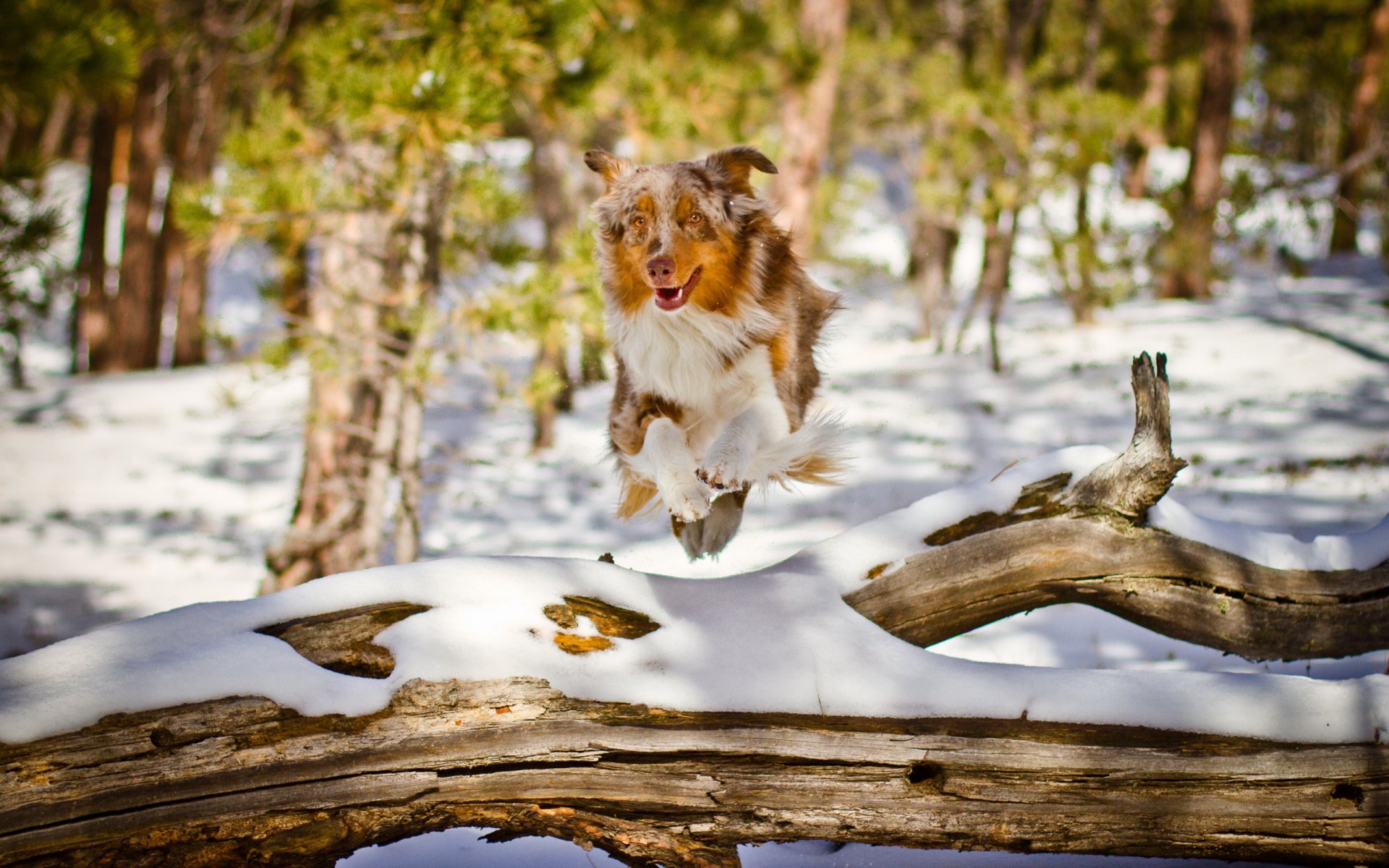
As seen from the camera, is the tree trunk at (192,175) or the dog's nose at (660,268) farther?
the tree trunk at (192,175)

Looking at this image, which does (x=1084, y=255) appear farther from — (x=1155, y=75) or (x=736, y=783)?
(x=1155, y=75)

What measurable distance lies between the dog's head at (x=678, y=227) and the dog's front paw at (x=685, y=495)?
0.48m

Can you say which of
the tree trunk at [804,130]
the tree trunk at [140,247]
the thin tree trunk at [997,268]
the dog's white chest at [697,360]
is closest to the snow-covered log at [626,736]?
the dog's white chest at [697,360]

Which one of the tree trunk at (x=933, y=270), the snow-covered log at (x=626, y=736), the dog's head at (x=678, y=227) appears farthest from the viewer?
the tree trunk at (x=933, y=270)

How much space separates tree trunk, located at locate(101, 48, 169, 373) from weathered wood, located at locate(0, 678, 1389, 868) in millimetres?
14790

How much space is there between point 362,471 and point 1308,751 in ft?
18.8

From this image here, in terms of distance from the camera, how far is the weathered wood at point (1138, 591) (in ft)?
10.4

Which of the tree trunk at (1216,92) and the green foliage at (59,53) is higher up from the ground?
the tree trunk at (1216,92)

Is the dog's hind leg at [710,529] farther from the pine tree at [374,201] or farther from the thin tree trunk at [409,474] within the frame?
the thin tree trunk at [409,474]

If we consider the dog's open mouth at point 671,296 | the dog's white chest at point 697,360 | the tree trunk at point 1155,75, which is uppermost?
the tree trunk at point 1155,75

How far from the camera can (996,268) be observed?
11898 millimetres

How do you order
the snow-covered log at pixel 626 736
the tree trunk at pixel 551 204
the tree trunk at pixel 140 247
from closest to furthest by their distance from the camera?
1. the snow-covered log at pixel 626 736
2. the tree trunk at pixel 551 204
3. the tree trunk at pixel 140 247

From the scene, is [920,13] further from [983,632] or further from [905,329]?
[983,632]

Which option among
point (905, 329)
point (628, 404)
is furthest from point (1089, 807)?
point (905, 329)
